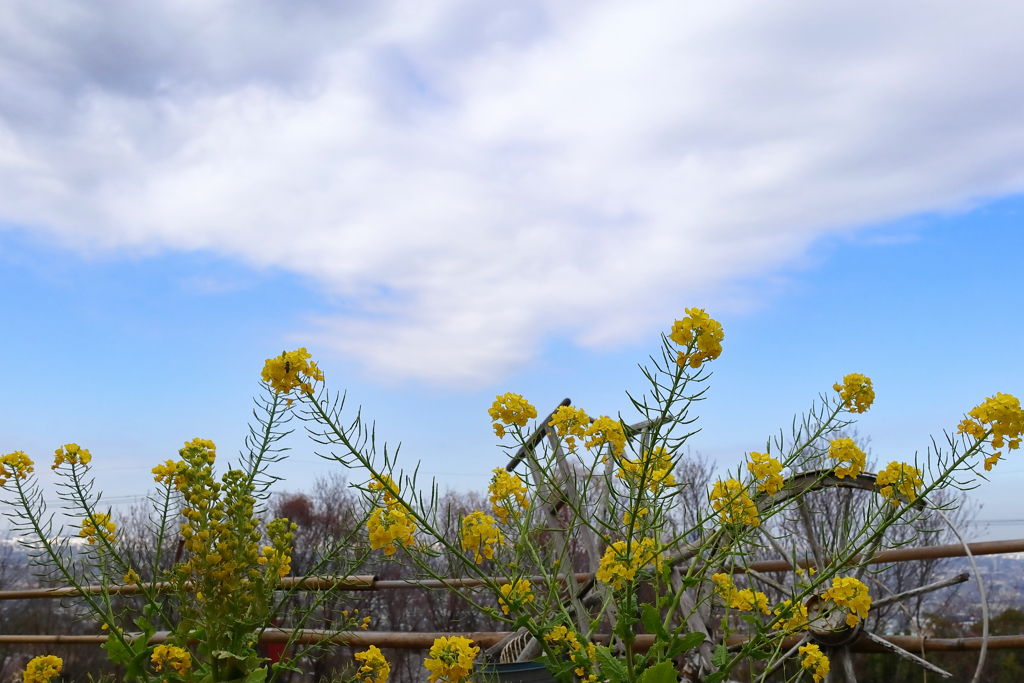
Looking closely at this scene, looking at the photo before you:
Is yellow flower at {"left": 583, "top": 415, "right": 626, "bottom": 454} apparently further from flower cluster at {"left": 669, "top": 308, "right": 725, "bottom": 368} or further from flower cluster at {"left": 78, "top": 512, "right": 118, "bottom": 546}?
→ flower cluster at {"left": 78, "top": 512, "right": 118, "bottom": 546}

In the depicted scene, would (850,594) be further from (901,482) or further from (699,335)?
(699,335)

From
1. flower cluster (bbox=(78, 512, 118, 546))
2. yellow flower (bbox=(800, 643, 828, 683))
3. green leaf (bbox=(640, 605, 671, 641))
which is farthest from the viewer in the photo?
yellow flower (bbox=(800, 643, 828, 683))

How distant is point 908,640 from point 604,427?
2.20 metres

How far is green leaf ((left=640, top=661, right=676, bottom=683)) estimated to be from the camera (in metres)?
1.26

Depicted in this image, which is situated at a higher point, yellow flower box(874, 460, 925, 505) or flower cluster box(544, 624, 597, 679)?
yellow flower box(874, 460, 925, 505)

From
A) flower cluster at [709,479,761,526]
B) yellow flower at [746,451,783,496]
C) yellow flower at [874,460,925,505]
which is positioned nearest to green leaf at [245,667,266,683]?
flower cluster at [709,479,761,526]

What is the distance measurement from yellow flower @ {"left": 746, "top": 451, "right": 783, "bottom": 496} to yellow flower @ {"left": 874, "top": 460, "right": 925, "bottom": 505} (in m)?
0.25

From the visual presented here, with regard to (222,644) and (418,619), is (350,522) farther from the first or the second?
(418,619)

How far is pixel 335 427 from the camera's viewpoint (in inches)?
54.6

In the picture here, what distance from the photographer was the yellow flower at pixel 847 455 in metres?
1.92

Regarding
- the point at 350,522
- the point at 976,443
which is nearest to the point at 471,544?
the point at 350,522

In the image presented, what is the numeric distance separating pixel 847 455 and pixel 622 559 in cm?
92

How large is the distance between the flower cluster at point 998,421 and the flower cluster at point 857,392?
301 mm

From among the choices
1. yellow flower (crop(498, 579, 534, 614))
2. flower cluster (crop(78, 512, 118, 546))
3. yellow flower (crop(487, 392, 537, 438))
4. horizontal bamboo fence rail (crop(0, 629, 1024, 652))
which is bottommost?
horizontal bamboo fence rail (crop(0, 629, 1024, 652))
